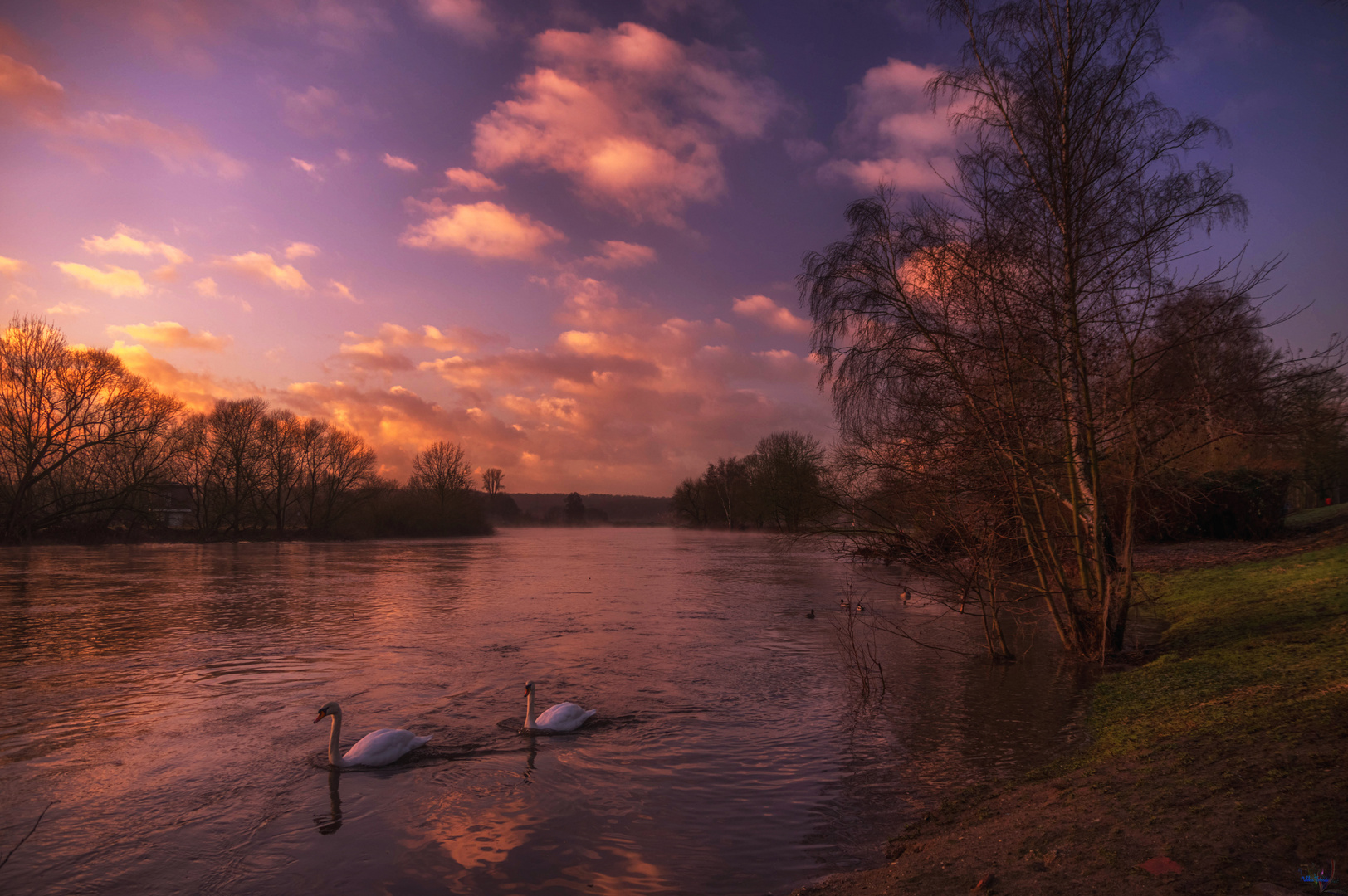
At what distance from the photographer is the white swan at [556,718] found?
25.7ft

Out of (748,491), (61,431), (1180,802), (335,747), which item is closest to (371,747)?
(335,747)

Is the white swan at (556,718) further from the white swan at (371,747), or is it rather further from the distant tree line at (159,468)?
the distant tree line at (159,468)

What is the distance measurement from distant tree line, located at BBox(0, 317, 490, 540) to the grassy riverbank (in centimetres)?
4889

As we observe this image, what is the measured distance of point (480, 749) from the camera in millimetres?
7441

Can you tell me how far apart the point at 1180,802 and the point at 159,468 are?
55.8 m

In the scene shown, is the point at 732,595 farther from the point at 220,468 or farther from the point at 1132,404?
the point at 220,468

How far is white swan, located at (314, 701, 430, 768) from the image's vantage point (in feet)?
22.2

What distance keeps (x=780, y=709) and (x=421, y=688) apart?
5169 millimetres

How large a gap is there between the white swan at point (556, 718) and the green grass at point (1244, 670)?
5.28 meters

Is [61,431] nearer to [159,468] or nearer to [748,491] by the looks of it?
[159,468]

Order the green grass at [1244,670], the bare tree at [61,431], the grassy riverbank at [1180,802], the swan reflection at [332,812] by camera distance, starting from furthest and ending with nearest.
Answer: the bare tree at [61,431], the swan reflection at [332,812], the green grass at [1244,670], the grassy riverbank at [1180,802]

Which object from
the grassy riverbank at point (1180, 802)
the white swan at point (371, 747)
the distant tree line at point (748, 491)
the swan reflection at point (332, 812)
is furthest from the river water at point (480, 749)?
the distant tree line at point (748, 491)

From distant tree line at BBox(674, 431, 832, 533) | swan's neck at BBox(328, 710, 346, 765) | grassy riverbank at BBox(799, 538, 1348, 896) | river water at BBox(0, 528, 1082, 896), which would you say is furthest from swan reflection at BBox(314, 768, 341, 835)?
distant tree line at BBox(674, 431, 832, 533)

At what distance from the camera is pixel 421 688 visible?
32.6 ft
